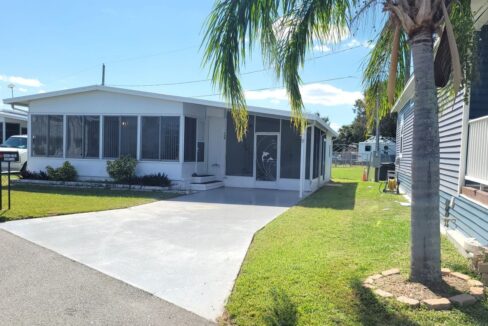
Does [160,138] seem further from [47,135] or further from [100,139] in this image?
[47,135]

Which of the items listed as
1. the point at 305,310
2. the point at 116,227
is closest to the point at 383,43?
the point at 305,310

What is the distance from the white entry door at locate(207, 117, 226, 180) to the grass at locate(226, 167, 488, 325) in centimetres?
812

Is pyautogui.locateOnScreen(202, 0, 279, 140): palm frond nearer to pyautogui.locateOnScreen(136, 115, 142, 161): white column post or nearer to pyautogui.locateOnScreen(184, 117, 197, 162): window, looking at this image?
pyautogui.locateOnScreen(184, 117, 197, 162): window

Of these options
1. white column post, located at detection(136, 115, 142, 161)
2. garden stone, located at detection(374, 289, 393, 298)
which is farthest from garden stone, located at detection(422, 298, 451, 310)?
white column post, located at detection(136, 115, 142, 161)

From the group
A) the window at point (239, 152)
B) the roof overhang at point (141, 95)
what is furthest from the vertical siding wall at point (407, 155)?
the window at point (239, 152)

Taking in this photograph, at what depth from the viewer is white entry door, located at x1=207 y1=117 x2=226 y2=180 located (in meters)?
16.9

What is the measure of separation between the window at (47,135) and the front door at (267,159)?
7.89 metres

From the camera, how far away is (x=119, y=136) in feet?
52.9

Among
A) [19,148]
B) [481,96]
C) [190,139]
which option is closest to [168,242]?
[481,96]

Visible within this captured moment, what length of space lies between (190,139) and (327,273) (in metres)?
11.6

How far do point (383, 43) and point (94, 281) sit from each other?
16.3ft

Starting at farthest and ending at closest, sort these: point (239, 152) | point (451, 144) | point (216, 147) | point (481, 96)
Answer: point (216, 147)
point (239, 152)
point (451, 144)
point (481, 96)

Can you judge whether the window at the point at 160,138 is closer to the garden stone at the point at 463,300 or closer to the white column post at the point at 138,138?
the white column post at the point at 138,138

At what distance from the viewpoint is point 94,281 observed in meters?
4.91
